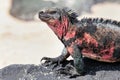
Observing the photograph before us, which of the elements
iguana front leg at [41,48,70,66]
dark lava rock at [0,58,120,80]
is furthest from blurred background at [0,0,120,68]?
dark lava rock at [0,58,120,80]

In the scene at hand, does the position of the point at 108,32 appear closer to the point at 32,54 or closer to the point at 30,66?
the point at 30,66

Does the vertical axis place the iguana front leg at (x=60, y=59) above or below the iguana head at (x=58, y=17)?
below

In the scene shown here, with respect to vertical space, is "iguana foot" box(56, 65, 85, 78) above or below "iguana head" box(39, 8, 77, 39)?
below

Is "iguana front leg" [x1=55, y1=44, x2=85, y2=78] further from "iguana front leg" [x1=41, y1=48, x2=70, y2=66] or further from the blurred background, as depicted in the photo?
the blurred background

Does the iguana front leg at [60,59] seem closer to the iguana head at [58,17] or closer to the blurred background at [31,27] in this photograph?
the iguana head at [58,17]

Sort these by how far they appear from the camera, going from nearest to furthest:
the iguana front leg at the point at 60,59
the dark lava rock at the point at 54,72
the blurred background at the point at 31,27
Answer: the dark lava rock at the point at 54,72, the iguana front leg at the point at 60,59, the blurred background at the point at 31,27

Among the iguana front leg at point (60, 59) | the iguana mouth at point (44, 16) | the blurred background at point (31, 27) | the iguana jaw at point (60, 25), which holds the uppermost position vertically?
the iguana mouth at point (44, 16)

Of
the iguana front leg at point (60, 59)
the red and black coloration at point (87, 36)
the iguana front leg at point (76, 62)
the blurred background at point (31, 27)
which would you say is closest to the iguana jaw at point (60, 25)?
the red and black coloration at point (87, 36)
